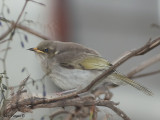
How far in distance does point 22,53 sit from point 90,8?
116cm

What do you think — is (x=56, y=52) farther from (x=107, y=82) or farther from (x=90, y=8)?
(x=90, y=8)

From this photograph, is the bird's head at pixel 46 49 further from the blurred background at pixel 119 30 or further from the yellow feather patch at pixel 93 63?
the blurred background at pixel 119 30

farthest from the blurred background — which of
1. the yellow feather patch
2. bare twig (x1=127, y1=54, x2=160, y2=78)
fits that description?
bare twig (x1=127, y1=54, x2=160, y2=78)

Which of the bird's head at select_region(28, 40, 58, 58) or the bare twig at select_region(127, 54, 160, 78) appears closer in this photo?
the bare twig at select_region(127, 54, 160, 78)

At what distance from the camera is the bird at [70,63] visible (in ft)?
7.31

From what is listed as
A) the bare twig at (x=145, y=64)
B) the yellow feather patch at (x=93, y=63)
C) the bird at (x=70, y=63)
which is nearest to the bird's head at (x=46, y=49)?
the bird at (x=70, y=63)

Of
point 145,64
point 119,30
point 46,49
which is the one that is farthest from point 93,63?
point 119,30

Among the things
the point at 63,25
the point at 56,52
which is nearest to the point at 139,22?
the point at 63,25

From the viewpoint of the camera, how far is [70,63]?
238 cm

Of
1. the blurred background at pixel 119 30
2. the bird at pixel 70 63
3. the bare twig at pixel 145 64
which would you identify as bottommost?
the blurred background at pixel 119 30

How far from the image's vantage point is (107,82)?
6.89ft

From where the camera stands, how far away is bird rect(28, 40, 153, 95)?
2.23m

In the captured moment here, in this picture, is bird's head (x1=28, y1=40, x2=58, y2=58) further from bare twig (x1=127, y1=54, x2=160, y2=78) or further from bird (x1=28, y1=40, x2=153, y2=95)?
bare twig (x1=127, y1=54, x2=160, y2=78)

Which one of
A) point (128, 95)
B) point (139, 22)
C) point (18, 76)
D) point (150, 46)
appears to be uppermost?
point (150, 46)
